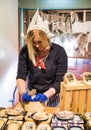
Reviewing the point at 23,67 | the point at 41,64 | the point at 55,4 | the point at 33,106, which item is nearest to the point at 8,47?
the point at 55,4

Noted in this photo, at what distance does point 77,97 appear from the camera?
116 centimetres

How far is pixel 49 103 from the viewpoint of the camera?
1.52 m

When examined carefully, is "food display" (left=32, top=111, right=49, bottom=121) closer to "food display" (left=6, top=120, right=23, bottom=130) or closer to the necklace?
"food display" (left=6, top=120, right=23, bottom=130)

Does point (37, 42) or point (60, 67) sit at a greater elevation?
point (37, 42)

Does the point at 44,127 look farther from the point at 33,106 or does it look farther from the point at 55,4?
the point at 55,4

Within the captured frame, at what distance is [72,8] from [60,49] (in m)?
1.45

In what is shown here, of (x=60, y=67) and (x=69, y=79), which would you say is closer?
(x=69, y=79)

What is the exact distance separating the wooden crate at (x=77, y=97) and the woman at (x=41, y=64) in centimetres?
37

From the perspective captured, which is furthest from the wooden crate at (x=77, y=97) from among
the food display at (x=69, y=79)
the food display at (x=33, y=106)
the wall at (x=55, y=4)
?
the wall at (x=55, y=4)

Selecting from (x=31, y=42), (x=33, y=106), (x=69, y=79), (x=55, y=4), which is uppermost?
(x=55, y=4)

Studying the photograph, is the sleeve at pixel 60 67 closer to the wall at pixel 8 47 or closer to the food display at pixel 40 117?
the food display at pixel 40 117

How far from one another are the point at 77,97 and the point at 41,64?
504mm

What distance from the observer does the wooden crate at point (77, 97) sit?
1.15 m

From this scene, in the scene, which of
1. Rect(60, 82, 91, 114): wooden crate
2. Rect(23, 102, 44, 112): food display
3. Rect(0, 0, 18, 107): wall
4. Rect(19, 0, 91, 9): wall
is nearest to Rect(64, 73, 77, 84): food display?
Rect(60, 82, 91, 114): wooden crate
